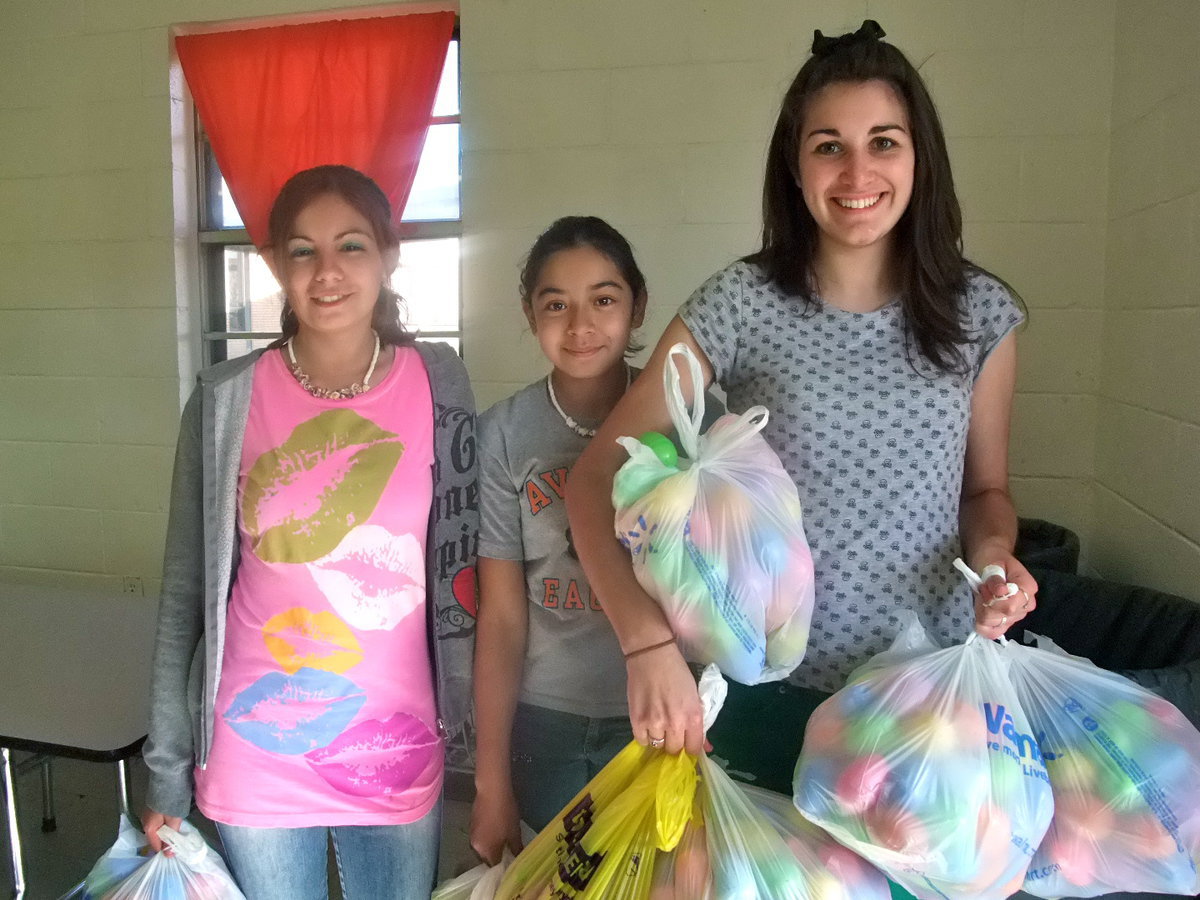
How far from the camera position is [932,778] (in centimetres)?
80

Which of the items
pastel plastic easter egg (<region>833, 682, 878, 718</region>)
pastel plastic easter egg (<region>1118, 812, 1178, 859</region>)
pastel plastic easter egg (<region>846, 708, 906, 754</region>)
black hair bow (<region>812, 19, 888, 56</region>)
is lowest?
pastel plastic easter egg (<region>1118, 812, 1178, 859</region>)

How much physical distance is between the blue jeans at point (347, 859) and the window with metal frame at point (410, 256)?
1.64 meters

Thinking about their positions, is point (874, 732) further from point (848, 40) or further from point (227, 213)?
point (227, 213)

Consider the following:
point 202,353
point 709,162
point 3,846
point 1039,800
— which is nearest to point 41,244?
point 202,353

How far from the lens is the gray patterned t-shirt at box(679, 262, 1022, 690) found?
3.30 ft

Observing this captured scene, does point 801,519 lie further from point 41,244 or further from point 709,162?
point 41,244

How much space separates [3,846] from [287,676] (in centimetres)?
179

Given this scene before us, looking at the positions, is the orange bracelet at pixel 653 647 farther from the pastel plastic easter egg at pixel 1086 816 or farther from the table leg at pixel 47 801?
the table leg at pixel 47 801

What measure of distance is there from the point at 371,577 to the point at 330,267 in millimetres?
453

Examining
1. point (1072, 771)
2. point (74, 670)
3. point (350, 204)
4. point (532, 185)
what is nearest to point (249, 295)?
point (532, 185)

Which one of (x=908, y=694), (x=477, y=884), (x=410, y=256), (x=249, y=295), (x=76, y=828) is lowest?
(x=76, y=828)

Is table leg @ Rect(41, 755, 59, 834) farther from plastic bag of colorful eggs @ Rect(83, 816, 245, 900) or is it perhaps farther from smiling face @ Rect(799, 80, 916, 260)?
smiling face @ Rect(799, 80, 916, 260)

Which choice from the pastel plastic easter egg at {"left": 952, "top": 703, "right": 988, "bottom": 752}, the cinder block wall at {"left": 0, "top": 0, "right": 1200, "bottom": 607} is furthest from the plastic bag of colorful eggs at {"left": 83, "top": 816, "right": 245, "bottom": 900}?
the cinder block wall at {"left": 0, "top": 0, "right": 1200, "bottom": 607}

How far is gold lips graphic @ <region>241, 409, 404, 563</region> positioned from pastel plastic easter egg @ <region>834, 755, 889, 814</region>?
72 cm
